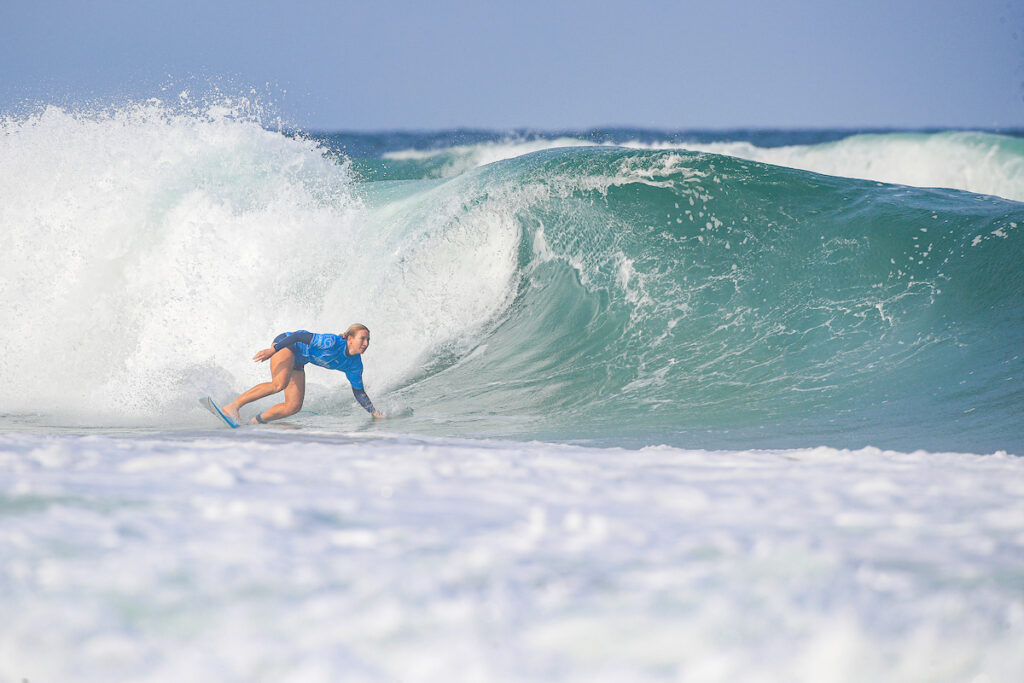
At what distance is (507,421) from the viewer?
5855 mm

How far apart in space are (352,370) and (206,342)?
1798 millimetres

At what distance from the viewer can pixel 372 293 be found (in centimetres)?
806

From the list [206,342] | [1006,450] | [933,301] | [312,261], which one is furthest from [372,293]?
[1006,450]

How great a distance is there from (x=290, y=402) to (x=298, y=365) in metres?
0.29

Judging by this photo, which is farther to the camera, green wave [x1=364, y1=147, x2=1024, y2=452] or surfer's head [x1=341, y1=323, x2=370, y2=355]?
surfer's head [x1=341, y1=323, x2=370, y2=355]

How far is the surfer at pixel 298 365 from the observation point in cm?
595

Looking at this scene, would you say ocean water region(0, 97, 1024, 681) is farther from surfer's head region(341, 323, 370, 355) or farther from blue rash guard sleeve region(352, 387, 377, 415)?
surfer's head region(341, 323, 370, 355)

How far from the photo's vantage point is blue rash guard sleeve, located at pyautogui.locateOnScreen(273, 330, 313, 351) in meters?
5.95

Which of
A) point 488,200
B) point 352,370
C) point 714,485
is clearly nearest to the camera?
point 714,485

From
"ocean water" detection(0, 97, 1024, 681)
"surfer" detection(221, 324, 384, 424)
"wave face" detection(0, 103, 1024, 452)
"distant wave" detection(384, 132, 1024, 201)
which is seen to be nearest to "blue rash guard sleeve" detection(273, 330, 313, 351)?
"surfer" detection(221, 324, 384, 424)

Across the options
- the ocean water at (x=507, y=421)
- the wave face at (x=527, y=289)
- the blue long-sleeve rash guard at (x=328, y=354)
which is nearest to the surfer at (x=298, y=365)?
the blue long-sleeve rash guard at (x=328, y=354)

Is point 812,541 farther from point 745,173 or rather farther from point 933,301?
point 745,173

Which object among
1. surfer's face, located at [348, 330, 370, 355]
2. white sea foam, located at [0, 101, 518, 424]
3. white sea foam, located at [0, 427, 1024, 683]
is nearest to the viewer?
white sea foam, located at [0, 427, 1024, 683]

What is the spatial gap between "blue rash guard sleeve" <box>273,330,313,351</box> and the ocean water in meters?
0.52
